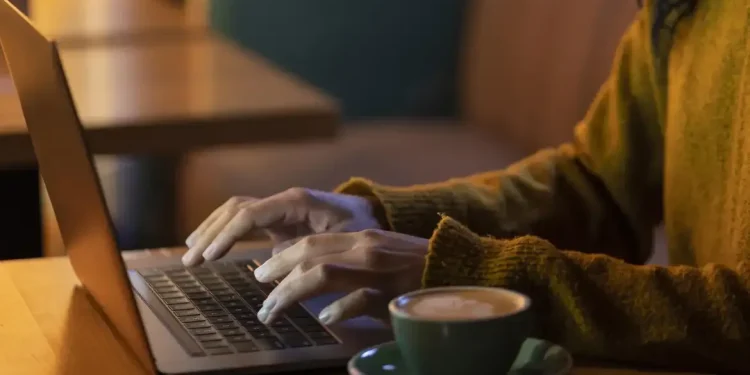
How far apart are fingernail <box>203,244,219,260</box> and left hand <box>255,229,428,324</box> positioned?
6 centimetres

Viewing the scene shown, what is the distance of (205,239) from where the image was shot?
0.85 meters

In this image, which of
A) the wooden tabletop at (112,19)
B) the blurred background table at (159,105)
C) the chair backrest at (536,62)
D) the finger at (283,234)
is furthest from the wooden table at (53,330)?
the chair backrest at (536,62)

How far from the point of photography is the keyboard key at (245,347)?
73cm

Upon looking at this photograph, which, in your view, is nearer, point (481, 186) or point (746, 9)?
point (746, 9)

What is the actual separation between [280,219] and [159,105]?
0.73 meters

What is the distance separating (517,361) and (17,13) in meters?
0.38

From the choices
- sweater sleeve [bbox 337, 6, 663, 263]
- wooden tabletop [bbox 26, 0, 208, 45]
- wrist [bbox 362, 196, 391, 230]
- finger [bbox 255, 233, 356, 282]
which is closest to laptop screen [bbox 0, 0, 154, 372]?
finger [bbox 255, 233, 356, 282]

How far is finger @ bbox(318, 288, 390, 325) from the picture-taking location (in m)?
0.76

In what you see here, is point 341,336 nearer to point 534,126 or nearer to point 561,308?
point 561,308

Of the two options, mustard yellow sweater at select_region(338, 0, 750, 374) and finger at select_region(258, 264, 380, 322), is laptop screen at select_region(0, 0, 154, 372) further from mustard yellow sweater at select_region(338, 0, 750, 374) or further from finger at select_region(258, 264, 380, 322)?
mustard yellow sweater at select_region(338, 0, 750, 374)

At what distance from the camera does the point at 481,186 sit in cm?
103

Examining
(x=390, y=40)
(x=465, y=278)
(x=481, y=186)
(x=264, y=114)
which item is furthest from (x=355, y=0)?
(x=465, y=278)

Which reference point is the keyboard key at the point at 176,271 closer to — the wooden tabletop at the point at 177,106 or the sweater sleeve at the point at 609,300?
the sweater sleeve at the point at 609,300

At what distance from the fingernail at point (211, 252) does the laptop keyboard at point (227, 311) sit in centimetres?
3
